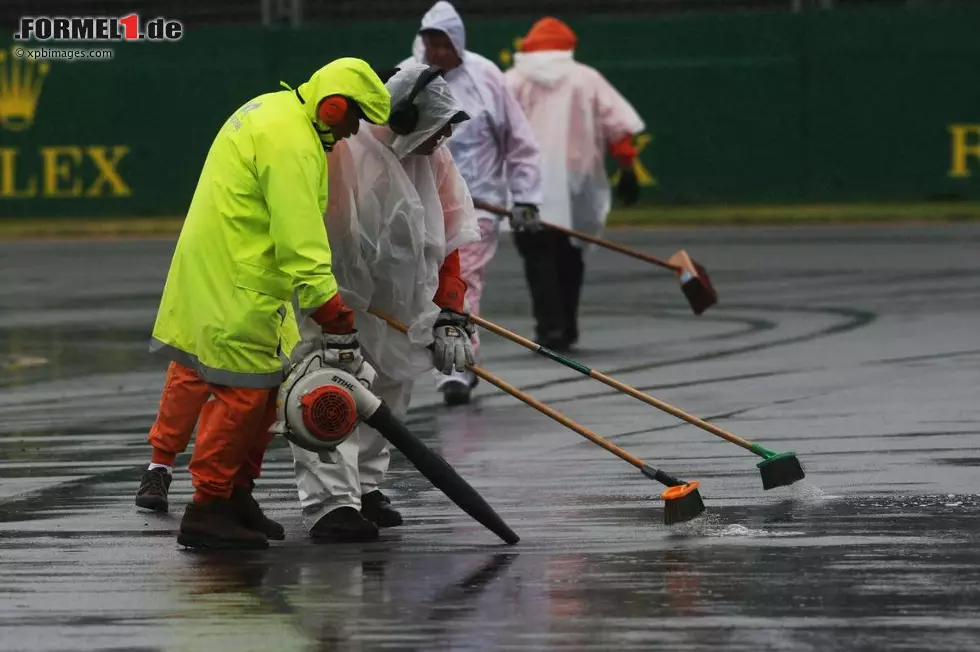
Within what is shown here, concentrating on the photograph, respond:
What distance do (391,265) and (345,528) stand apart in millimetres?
976

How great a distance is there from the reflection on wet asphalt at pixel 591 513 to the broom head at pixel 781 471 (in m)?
0.08

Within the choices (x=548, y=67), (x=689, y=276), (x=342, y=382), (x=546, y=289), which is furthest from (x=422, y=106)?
(x=548, y=67)

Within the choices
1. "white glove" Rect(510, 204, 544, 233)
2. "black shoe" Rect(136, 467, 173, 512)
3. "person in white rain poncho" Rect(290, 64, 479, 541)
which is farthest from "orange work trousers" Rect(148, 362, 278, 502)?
"white glove" Rect(510, 204, 544, 233)

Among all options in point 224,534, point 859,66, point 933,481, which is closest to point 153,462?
point 224,534

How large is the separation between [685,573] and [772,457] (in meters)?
1.65

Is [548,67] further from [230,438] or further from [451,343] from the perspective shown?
[230,438]

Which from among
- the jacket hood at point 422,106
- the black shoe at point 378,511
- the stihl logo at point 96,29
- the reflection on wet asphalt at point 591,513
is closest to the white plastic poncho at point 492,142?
the reflection on wet asphalt at point 591,513

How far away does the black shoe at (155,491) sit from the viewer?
9000 mm

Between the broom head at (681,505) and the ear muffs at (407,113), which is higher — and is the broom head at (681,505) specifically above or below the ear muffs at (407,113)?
below

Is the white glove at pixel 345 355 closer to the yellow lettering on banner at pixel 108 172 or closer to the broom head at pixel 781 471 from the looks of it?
the broom head at pixel 781 471

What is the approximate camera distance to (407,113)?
8320 mm

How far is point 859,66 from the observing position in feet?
79.9

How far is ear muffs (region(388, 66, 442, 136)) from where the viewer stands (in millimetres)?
8305

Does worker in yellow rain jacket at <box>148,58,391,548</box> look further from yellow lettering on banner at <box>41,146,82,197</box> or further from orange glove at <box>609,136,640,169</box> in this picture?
yellow lettering on banner at <box>41,146,82,197</box>
